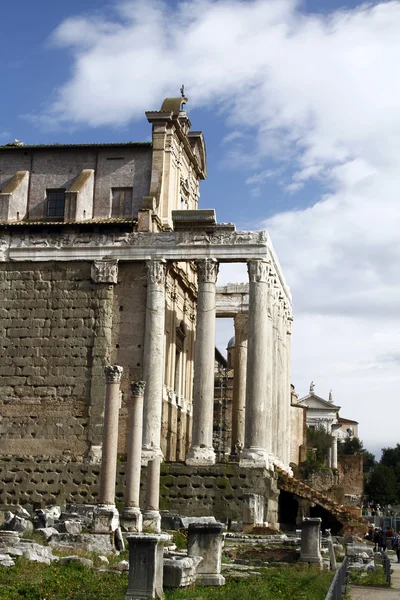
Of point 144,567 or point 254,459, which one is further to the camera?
point 254,459

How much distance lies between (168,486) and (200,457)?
139 centimetres

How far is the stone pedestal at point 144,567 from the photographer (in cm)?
1406

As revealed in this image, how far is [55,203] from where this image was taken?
40.0 metres

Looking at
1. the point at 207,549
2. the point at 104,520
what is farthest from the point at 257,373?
the point at 207,549

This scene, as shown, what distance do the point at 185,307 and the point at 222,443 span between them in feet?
31.4

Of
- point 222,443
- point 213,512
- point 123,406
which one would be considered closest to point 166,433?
point 123,406

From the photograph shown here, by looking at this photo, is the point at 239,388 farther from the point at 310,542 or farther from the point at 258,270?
the point at 310,542

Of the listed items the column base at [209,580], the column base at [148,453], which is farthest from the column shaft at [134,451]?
the column base at [209,580]

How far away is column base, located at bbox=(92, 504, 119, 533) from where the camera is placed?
73.2ft

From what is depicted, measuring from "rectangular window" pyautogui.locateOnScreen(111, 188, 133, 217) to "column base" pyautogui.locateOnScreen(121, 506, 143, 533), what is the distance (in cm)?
1677

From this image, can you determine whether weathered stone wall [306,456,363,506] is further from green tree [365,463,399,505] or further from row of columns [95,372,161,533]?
green tree [365,463,399,505]

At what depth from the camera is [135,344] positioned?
35.0 metres

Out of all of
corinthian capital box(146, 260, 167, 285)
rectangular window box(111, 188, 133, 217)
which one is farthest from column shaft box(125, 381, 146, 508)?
rectangular window box(111, 188, 133, 217)

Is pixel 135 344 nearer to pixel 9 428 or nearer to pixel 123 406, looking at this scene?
pixel 123 406
